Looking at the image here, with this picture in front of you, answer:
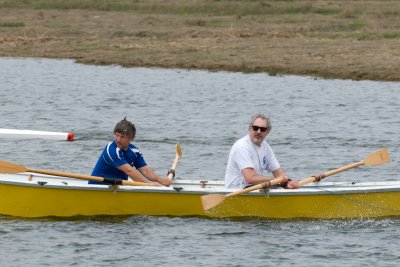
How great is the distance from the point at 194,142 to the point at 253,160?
8841mm

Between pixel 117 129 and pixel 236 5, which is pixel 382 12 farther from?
pixel 117 129

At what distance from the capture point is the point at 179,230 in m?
17.3

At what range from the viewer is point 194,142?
86.0 feet

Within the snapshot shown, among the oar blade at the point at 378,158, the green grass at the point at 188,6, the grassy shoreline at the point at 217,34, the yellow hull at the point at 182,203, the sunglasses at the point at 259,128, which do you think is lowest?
the yellow hull at the point at 182,203

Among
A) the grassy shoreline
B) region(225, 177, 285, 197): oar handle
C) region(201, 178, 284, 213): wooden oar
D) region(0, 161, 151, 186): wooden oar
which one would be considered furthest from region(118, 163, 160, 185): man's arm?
the grassy shoreline

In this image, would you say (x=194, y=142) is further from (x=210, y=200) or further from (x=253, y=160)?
(x=210, y=200)

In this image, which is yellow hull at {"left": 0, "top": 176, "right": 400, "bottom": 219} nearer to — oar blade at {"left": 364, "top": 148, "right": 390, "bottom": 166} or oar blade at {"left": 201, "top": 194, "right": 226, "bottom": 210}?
oar blade at {"left": 201, "top": 194, "right": 226, "bottom": 210}

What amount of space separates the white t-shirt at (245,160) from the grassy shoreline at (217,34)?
18.5m

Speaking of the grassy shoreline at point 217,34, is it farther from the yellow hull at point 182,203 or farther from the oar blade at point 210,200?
the oar blade at point 210,200

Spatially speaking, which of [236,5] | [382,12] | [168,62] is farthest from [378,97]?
[236,5]

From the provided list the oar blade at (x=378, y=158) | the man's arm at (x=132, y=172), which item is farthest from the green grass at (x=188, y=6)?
the man's arm at (x=132, y=172)

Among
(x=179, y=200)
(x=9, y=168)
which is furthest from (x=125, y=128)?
(x=9, y=168)

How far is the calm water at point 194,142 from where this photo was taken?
1631 cm

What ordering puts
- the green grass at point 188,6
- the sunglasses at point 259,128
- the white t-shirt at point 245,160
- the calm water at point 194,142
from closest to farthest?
the calm water at point 194,142
the sunglasses at point 259,128
the white t-shirt at point 245,160
the green grass at point 188,6
